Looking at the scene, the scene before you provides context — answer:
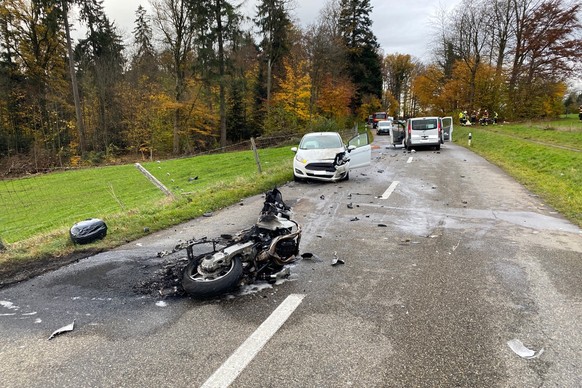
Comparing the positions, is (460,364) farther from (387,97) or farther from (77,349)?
(387,97)

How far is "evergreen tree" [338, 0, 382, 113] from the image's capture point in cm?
4634

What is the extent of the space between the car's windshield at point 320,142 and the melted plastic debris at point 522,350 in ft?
32.6

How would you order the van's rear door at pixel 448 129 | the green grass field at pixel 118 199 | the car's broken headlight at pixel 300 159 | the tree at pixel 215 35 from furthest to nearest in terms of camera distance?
1. the tree at pixel 215 35
2. the van's rear door at pixel 448 129
3. the car's broken headlight at pixel 300 159
4. the green grass field at pixel 118 199

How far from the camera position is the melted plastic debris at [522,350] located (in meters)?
2.93

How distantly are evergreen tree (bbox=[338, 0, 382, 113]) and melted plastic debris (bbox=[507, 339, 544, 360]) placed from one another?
45447 mm

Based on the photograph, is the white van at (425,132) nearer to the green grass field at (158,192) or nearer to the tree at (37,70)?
the green grass field at (158,192)

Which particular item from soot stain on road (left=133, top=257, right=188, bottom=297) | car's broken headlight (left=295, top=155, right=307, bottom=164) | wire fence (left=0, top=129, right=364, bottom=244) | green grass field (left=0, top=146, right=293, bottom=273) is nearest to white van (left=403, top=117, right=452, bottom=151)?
wire fence (left=0, top=129, right=364, bottom=244)

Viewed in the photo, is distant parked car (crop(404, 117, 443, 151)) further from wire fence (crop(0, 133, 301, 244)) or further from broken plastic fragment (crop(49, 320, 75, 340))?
broken plastic fragment (crop(49, 320, 75, 340))

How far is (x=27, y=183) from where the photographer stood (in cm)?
2362

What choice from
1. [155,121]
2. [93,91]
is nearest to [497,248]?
[155,121]

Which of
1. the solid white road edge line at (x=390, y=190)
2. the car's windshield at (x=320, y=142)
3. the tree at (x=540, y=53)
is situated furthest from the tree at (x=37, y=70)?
the tree at (x=540, y=53)

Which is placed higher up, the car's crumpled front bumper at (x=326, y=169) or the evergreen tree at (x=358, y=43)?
the evergreen tree at (x=358, y=43)

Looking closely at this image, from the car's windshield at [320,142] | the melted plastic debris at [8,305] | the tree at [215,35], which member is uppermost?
the tree at [215,35]

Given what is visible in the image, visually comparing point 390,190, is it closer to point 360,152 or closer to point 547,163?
point 360,152
